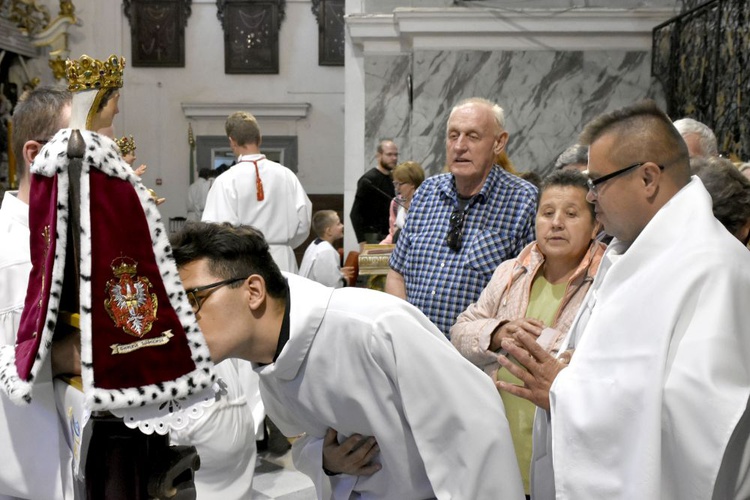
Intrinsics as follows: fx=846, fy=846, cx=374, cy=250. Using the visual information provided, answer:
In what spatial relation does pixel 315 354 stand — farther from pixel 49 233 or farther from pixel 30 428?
pixel 30 428

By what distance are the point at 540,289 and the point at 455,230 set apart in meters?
0.66

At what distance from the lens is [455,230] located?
3600 millimetres

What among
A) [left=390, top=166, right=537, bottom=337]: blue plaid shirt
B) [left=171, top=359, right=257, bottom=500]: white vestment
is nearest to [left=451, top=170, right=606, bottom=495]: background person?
[left=390, top=166, right=537, bottom=337]: blue plaid shirt

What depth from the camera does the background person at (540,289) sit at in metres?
2.87

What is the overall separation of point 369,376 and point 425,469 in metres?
0.25

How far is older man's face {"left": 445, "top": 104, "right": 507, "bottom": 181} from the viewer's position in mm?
3643

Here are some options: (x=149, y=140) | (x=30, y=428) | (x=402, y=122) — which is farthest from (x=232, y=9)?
(x=30, y=428)

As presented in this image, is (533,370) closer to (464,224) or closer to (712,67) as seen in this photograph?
(464,224)

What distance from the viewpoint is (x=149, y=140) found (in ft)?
52.9

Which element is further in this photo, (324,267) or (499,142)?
(324,267)

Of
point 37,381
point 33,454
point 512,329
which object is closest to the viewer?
point 37,381

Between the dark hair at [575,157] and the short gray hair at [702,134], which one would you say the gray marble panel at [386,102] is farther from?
the short gray hair at [702,134]

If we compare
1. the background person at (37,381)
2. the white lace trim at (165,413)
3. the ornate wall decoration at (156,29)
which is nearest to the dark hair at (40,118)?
the background person at (37,381)

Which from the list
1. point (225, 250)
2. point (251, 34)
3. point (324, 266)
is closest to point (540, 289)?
point (225, 250)
